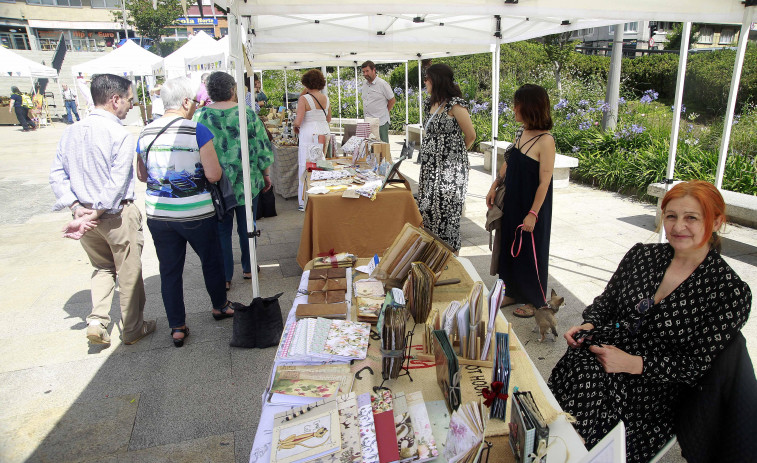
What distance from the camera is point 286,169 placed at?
7.37m

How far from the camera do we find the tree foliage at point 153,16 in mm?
44781

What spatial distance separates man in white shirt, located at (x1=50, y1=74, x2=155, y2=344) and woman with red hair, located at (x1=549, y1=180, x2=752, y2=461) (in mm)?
2816

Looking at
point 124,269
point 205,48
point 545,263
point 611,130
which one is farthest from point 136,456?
point 205,48

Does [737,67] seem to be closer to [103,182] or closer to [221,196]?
[221,196]

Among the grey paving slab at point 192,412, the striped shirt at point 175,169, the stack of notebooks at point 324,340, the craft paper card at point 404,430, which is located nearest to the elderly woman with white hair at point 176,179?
the striped shirt at point 175,169

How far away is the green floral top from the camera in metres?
3.90

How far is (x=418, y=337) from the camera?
1.94 metres

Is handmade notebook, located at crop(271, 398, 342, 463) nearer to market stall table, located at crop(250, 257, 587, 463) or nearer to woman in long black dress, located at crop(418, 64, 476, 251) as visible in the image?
market stall table, located at crop(250, 257, 587, 463)

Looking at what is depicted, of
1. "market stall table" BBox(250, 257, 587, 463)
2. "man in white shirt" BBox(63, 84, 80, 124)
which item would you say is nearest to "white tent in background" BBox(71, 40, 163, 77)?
"man in white shirt" BBox(63, 84, 80, 124)

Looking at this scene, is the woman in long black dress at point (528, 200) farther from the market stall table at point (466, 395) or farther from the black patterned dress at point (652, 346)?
the market stall table at point (466, 395)

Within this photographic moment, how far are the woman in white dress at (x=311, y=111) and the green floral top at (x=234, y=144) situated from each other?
5.02 feet

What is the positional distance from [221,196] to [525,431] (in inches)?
103

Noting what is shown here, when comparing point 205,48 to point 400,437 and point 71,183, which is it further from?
point 400,437

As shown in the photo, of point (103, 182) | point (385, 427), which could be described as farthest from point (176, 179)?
point (385, 427)
